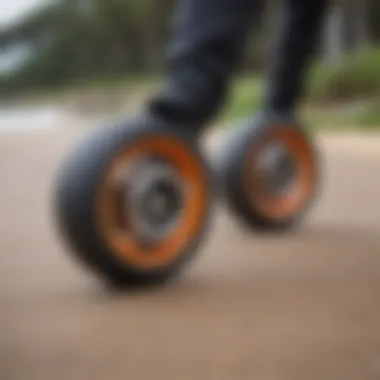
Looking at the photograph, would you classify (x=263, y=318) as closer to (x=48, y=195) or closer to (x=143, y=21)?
(x=48, y=195)

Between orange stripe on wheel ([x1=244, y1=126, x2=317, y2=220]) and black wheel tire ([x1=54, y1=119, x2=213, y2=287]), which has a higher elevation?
orange stripe on wheel ([x1=244, y1=126, x2=317, y2=220])

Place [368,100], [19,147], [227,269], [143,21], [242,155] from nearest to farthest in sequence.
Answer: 1. [227,269]
2. [242,155]
3. [143,21]
4. [19,147]
5. [368,100]

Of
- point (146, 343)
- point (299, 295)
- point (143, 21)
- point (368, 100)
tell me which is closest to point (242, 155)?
point (299, 295)

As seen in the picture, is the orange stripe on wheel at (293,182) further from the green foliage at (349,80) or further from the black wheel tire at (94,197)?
the green foliage at (349,80)

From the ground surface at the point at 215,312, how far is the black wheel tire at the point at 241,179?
0.02m

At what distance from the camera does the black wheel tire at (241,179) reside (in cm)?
110

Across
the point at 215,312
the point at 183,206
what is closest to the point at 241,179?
the point at 183,206

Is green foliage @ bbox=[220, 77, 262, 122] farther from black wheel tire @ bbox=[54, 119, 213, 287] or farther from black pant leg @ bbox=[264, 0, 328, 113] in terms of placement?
black wheel tire @ bbox=[54, 119, 213, 287]

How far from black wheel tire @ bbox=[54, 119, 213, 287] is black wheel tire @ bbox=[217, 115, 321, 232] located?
0.33 m

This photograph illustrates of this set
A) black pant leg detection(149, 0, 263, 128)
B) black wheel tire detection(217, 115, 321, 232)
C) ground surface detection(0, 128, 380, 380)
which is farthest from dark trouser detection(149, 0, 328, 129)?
black wheel tire detection(217, 115, 321, 232)

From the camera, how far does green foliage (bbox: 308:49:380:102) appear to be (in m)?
4.38

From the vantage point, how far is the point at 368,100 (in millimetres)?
4051

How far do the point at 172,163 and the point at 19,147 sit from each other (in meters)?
1.16

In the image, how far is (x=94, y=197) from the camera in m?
0.74
